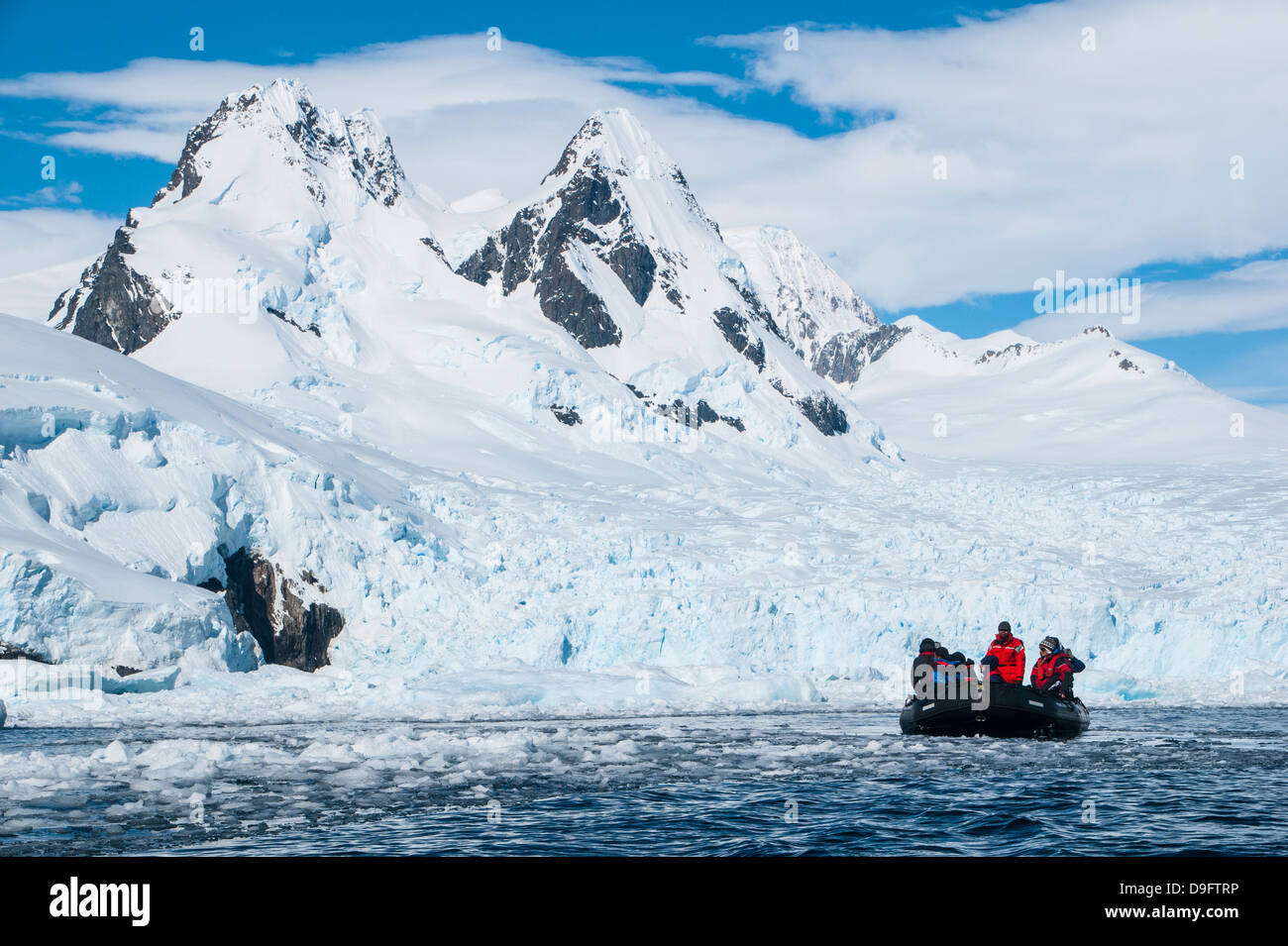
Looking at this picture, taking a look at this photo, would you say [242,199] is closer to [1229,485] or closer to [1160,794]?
[1229,485]

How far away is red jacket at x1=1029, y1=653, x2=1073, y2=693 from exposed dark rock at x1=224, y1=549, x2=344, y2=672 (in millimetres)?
27060

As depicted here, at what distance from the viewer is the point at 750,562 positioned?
5003 centimetres

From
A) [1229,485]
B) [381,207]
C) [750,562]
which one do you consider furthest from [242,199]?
[1229,485]

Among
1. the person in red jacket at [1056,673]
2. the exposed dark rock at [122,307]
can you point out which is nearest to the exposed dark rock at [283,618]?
the person in red jacket at [1056,673]

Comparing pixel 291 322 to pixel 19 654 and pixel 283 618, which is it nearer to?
pixel 283 618

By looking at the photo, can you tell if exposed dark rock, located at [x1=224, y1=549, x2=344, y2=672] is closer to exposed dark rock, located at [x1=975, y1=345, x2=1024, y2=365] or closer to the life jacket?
the life jacket

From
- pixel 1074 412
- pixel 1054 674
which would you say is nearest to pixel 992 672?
pixel 1054 674

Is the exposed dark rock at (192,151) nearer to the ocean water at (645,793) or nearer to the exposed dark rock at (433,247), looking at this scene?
the exposed dark rock at (433,247)

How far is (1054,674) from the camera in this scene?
1039 inches

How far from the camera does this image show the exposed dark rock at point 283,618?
45.5 meters

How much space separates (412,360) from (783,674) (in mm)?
53031

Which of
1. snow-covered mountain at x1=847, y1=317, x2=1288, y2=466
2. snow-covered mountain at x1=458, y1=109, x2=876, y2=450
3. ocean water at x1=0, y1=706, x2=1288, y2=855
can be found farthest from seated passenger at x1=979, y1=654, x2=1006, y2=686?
snow-covered mountain at x1=847, y1=317, x2=1288, y2=466

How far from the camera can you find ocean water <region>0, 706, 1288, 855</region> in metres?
13.0

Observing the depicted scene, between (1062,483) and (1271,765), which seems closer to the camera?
(1271,765)
